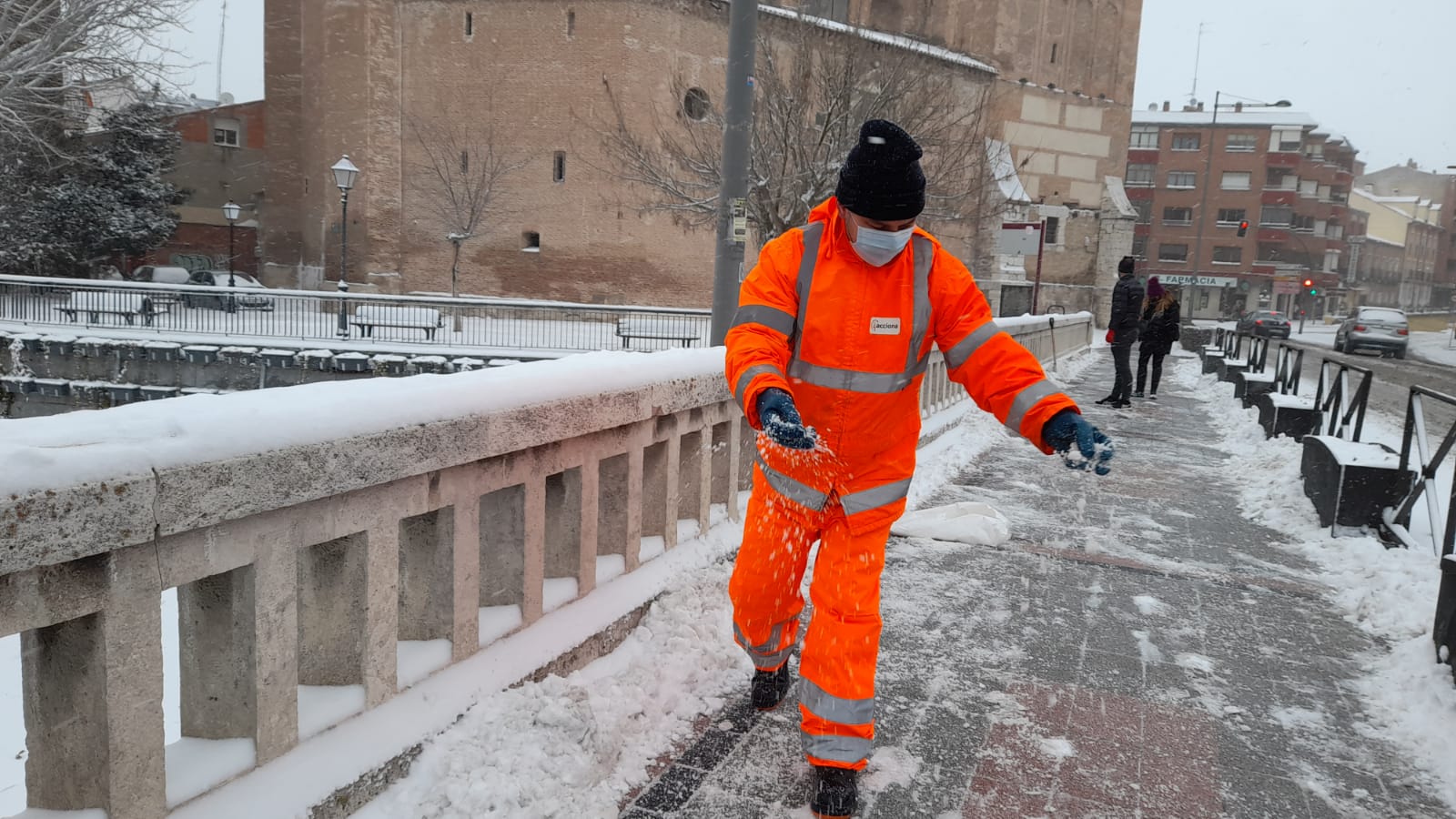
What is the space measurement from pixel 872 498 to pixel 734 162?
5385mm

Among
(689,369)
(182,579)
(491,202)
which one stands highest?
(491,202)

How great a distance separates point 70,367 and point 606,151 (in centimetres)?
1753

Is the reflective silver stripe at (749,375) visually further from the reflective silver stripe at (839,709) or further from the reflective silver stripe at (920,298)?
the reflective silver stripe at (839,709)

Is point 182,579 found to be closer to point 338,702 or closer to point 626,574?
point 338,702

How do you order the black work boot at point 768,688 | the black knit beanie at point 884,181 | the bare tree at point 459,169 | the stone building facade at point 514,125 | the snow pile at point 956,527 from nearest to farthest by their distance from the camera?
the black knit beanie at point 884,181, the black work boot at point 768,688, the snow pile at point 956,527, the stone building facade at point 514,125, the bare tree at point 459,169

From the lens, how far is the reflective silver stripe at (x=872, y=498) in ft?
9.87

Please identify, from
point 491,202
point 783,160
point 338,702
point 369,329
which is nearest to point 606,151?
point 491,202

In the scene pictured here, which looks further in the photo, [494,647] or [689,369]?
[689,369]

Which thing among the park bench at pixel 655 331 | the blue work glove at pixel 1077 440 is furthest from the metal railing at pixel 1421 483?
the park bench at pixel 655 331

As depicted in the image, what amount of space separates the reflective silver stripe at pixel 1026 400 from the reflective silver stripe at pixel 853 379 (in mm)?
335

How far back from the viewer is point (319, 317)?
21.8m

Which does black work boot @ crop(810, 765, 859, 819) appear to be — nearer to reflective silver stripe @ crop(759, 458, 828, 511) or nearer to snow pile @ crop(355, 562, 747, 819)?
snow pile @ crop(355, 562, 747, 819)

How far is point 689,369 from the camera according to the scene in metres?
4.29

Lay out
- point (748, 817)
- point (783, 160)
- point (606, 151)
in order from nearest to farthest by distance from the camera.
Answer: point (748, 817) < point (783, 160) < point (606, 151)
